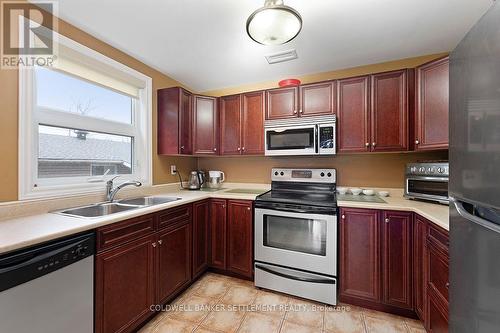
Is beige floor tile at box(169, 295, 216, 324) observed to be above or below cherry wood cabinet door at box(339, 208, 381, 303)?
below

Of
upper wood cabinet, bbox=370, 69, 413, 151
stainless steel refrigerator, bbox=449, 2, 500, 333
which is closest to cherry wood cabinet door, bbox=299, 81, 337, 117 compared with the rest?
upper wood cabinet, bbox=370, 69, 413, 151

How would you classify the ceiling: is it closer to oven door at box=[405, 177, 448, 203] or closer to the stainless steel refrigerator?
the stainless steel refrigerator

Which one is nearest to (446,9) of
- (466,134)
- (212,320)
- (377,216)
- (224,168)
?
(466,134)

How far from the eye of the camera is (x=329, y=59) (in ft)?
7.38

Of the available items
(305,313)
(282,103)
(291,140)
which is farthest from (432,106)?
(305,313)

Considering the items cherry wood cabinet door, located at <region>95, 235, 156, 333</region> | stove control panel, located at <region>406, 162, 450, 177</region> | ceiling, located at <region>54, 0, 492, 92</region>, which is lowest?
cherry wood cabinet door, located at <region>95, 235, 156, 333</region>

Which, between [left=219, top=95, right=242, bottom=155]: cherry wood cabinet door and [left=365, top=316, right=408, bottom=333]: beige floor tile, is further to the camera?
[left=219, top=95, right=242, bottom=155]: cherry wood cabinet door

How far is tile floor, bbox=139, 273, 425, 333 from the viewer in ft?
5.26

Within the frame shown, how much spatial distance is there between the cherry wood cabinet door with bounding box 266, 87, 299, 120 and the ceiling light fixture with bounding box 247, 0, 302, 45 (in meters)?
0.93

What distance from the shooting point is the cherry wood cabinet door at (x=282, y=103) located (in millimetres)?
2367

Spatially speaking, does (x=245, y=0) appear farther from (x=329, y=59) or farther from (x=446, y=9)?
(x=446, y=9)

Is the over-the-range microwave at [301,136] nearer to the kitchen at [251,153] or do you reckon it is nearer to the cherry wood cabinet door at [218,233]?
the kitchen at [251,153]

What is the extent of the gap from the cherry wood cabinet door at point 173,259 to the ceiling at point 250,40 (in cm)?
167

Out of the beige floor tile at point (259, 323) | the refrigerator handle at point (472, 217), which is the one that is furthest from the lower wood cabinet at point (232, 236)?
the refrigerator handle at point (472, 217)
